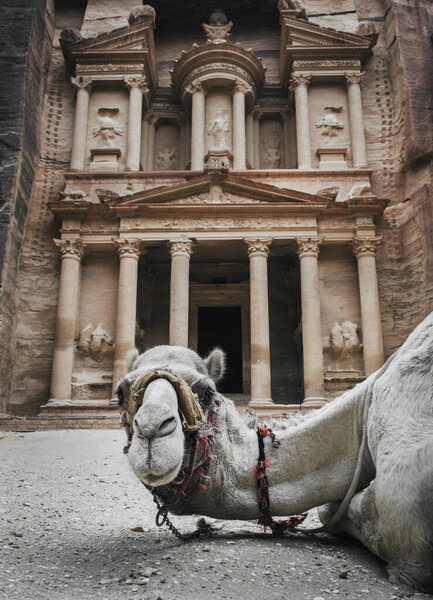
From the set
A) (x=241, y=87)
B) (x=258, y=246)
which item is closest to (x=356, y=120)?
(x=241, y=87)

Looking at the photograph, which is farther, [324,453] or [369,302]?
[369,302]

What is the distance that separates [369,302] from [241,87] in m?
10.1

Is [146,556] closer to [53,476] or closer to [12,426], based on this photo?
[53,476]

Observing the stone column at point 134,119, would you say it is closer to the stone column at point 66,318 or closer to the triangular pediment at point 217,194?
the triangular pediment at point 217,194

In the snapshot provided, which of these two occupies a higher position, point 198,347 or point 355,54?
point 355,54

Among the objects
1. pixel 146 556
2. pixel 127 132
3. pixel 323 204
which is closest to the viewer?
pixel 146 556

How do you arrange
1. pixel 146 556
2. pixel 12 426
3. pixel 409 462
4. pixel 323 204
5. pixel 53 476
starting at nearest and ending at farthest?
pixel 409 462 < pixel 146 556 < pixel 53 476 < pixel 12 426 < pixel 323 204

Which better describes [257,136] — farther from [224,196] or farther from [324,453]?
[324,453]

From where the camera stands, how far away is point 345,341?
1756 centimetres

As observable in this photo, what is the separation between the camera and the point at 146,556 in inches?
128

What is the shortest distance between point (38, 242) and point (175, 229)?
5.18m

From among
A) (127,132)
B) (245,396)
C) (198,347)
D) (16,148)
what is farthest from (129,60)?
(245,396)

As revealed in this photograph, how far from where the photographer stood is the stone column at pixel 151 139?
74.8ft

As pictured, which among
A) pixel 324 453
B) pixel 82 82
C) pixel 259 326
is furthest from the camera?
pixel 82 82
